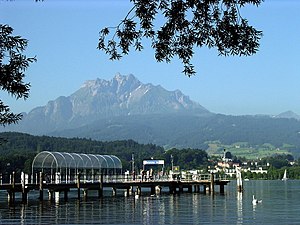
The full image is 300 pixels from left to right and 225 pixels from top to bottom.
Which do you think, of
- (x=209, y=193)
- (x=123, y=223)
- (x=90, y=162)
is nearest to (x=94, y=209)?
(x=123, y=223)

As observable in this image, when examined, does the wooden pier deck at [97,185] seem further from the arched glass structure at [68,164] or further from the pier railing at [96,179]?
the arched glass structure at [68,164]

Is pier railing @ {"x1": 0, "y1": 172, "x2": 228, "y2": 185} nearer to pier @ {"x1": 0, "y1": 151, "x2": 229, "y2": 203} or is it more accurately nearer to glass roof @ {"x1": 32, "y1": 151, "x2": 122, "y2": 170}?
pier @ {"x1": 0, "y1": 151, "x2": 229, "y2": 203}

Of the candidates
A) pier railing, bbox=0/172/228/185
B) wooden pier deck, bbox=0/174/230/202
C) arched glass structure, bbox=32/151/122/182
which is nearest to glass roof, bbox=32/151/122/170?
arched glass structure, bbox=32/151/122/182

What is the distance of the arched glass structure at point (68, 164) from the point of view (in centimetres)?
6988

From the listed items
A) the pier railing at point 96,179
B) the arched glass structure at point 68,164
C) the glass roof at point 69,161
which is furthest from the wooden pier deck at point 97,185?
the glass roof at point 69,161

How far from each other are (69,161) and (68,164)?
0.42 meters

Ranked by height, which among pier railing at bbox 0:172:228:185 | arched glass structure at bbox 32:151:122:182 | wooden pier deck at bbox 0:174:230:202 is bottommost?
wooden pier deck at bbox 0:174:230:202

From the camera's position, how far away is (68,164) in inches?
2842

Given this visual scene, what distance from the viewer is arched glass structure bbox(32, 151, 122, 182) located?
69.9 m

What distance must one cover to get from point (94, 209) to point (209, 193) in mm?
31626

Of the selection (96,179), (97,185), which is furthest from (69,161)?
(96,179)

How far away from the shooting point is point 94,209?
5397 cm

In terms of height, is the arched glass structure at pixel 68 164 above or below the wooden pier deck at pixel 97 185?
above

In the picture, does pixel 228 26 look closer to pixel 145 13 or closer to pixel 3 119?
pixel 145 13
